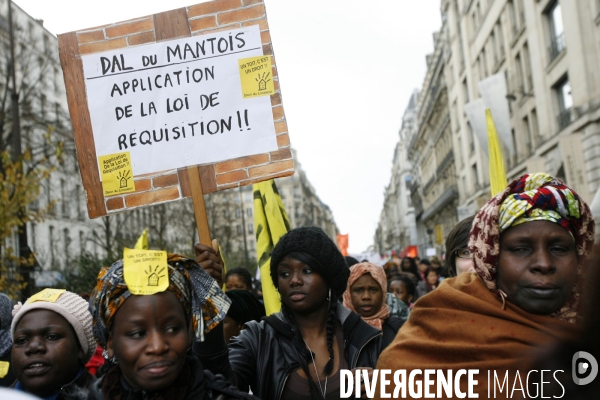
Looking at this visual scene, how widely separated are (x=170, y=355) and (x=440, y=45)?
50203mm

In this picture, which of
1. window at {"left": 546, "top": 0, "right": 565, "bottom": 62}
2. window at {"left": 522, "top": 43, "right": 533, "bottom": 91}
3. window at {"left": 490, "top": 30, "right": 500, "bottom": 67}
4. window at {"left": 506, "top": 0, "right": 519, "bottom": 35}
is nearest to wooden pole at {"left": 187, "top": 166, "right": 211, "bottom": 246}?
window at {"left": 546, "top": 0, "right": 565, "bottom": 62}

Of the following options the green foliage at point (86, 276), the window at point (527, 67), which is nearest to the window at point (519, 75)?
the window at point (527, 67)

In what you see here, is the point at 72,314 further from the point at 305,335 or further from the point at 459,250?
the point at 459,250

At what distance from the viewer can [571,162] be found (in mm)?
19141

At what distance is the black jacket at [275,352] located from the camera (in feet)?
9.91

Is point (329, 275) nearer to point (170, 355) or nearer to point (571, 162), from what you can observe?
point (170, 355)

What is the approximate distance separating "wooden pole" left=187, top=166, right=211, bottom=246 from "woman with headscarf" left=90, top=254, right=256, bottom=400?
593mm

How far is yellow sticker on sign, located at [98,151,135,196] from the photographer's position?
3.41 metres

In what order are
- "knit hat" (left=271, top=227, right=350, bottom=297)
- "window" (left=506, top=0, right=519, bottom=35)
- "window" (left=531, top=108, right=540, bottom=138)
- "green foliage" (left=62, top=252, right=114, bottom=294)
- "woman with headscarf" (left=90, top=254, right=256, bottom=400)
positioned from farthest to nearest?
"window" (left=506, top=0, right=519, bottom=35) < "window" (left=531, top=108, right=540, bottom=138) < "green foliage" (left=62, top=252, right=114, bottom=294) < "knit hat" (left=271, top=227, right=350, bottom=297) < "woman with headscarf" (left=90, top=254, right=256, bottom=400)

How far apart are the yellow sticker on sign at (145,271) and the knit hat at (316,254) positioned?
1.00m

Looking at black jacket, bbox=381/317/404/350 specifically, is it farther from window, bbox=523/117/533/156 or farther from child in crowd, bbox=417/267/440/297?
window, bbox=523/117/533/156

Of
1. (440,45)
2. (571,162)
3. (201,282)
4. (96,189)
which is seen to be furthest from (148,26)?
(440,45)

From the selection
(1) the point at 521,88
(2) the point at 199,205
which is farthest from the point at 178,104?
(1) the point at 521,88

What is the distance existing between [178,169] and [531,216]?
75.7 inches
